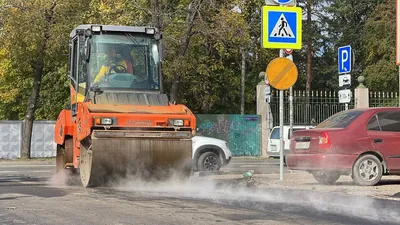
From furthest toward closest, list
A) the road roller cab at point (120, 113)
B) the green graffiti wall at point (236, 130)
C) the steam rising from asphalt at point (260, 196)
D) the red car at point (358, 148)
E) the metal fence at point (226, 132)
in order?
the green graffiti wall at point (236, 130), the metal fence at point (226, 132), the red car at point (358, 148), the road roller cab at point (120, 113), the steam rising from asphalt at point (260, 196)

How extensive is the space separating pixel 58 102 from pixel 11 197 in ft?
114

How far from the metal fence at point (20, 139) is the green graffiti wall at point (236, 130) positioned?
719cm

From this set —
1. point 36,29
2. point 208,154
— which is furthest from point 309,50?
point 208,154

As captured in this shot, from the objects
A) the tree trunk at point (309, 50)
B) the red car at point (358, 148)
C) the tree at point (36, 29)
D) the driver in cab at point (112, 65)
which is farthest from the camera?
the tree trunk at point (309, 50)

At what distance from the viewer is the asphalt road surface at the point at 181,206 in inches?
341

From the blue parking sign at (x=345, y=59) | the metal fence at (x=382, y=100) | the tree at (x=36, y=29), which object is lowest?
the metal fence at (x=382, y=100)

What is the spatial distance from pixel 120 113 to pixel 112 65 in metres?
1.60

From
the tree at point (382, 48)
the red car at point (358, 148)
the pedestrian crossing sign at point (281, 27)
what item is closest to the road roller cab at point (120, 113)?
the pedestrian crossing sign at point (281, 27)

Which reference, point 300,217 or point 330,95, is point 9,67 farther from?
point 300,217

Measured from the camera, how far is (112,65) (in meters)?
13.7

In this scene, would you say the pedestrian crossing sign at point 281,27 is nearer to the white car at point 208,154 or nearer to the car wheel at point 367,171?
the car wheel at point 367,171

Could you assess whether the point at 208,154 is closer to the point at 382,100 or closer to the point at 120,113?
the point at 120,113

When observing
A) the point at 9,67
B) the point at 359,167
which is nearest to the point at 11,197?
the point at 359,167

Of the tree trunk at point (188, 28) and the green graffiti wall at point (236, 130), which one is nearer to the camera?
the tree trunk at point (188, 28)
